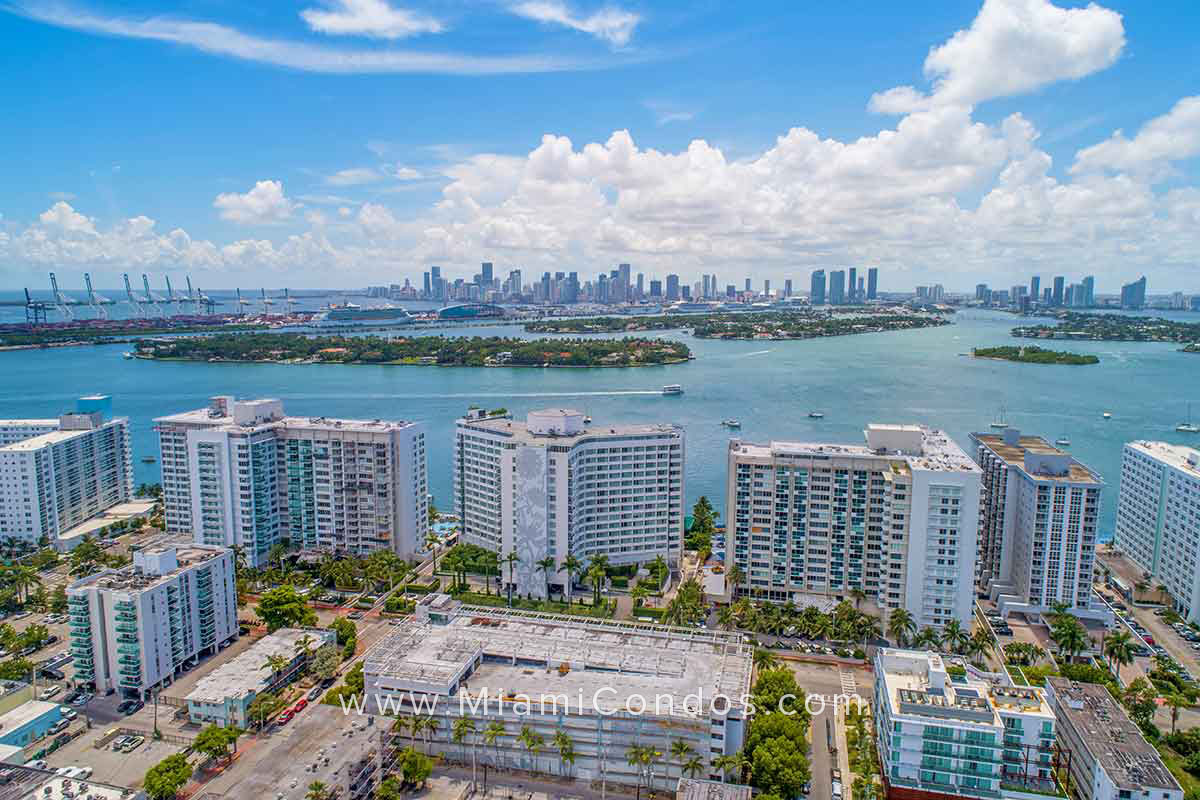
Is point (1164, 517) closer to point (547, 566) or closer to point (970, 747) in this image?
point (970, 747)

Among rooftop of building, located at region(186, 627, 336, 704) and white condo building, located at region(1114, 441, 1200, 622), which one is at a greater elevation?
white condo building, located at region(1114, 441, 1200, 622)

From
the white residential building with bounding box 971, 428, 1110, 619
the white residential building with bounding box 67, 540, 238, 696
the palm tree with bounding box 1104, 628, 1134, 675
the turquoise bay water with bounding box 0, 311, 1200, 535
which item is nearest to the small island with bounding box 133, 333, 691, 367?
the turquoise bay water with bounding box 0, 311, 1200, 535

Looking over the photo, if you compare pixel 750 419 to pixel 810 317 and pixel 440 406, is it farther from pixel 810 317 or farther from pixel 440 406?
pixel 810 317

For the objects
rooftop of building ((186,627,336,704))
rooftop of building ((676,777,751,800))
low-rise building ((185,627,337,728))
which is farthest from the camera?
rooftop of building ((186,627,336,704))

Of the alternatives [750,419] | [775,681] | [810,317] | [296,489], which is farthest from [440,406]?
[810,317]

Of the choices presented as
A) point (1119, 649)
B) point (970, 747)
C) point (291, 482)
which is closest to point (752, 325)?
point (291, 482)

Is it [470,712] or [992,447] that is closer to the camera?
[470,712]

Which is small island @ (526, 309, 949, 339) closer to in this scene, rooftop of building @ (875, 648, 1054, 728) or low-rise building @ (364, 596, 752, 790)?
low-rise building @ (364, 596, 752, 790)
